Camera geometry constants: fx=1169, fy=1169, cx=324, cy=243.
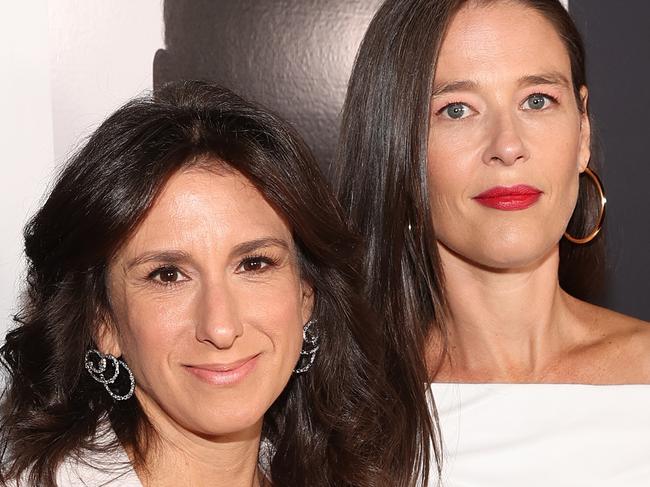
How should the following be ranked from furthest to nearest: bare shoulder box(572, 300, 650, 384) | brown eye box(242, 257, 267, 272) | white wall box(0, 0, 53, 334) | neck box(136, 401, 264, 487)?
white wall box(0, 0, 53, 334), bare shoulder box(572, 300, 650, 384), neck box(136, 401, 264, 487), brown eye box(242, 257, 267, 272)

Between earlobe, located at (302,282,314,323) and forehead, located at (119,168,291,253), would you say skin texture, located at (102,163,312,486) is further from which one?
earlobe, located at (302,282,314,323)

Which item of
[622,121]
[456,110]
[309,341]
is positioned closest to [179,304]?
[309,341]

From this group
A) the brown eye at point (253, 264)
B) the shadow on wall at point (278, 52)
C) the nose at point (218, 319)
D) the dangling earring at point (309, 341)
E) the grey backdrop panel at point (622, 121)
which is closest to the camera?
the nose at point (218, 319)

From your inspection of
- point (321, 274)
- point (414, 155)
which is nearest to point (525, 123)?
point (414, 155)

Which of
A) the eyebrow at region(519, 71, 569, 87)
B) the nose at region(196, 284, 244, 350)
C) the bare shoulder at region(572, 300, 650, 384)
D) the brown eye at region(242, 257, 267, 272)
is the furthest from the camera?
the bare shoulder at region(572, 300, 650, 384)

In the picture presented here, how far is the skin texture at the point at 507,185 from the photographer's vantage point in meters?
2.47

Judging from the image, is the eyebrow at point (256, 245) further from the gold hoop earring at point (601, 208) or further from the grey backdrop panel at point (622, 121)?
the grey backdrop panel at point (622, 121)

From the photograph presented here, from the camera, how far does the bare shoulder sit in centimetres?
261

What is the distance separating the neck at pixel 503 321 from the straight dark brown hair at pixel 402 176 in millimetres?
44

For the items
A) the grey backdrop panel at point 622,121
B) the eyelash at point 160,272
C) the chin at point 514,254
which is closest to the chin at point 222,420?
the eyelash at point 160,272

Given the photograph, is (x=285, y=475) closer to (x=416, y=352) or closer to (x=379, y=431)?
(x=379, y=431)

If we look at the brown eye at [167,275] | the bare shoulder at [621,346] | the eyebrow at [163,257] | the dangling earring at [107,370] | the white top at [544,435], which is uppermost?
the eyebrow at [163,257]

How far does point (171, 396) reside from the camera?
7.00ft

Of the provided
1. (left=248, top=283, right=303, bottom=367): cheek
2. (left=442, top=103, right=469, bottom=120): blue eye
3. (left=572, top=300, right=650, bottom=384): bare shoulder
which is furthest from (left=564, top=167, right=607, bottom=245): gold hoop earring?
(left=248, top=283, right=303, bottom=367): cheek
